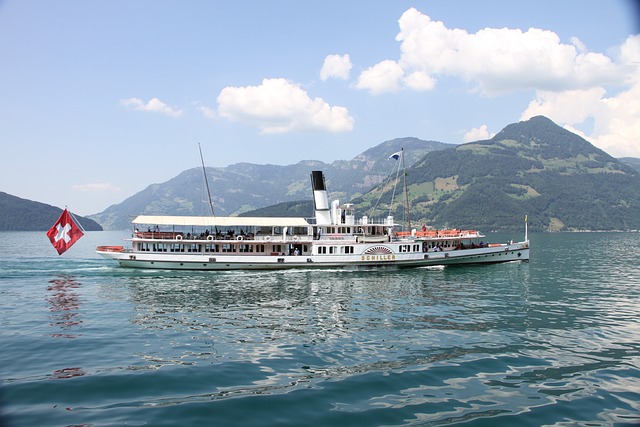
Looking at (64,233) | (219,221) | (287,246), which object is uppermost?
(219,221)

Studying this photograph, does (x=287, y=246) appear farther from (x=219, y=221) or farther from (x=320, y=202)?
(x=219, y=221)

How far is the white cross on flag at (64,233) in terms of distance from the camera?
4803 centimetres

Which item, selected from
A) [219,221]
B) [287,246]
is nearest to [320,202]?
[287,246]

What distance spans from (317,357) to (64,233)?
4074cm

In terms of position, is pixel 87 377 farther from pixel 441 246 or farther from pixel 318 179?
pixel 441 246

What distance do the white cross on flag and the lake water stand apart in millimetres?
10556

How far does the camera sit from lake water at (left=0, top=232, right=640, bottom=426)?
44.4ft

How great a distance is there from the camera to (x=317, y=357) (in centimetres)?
1909

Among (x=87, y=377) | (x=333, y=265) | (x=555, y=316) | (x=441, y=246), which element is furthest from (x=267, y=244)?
(x=87, y=377)

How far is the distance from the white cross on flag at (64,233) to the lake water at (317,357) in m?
10.6

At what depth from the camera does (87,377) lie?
16.2 metres

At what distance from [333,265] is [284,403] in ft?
139

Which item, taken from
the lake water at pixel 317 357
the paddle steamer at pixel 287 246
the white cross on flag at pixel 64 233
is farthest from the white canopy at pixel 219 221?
the lake water at pixel 317 357

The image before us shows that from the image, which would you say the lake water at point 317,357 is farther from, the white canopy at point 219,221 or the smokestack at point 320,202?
the smokestack at point 320,202
